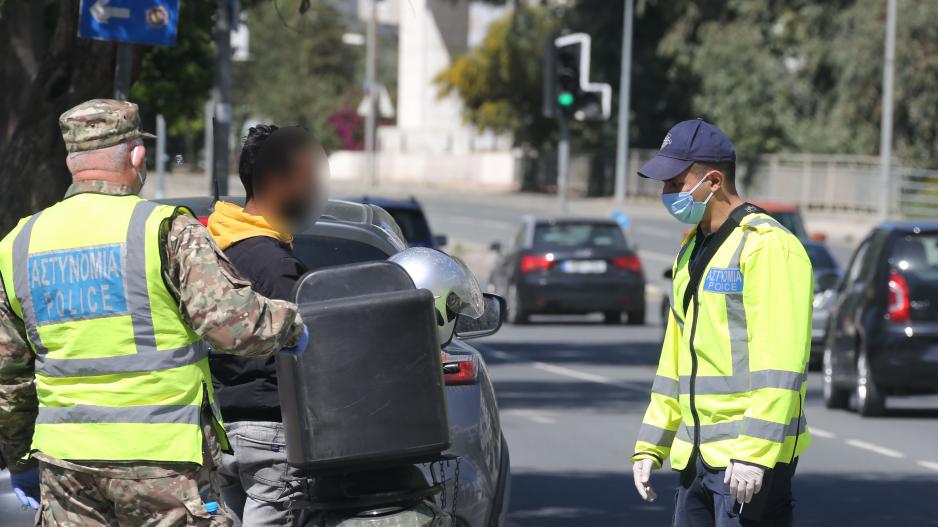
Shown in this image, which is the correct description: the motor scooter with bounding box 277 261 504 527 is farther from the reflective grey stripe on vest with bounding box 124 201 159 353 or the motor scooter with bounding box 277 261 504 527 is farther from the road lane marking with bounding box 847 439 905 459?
the road lane marking with bounding box 847 439 905 459

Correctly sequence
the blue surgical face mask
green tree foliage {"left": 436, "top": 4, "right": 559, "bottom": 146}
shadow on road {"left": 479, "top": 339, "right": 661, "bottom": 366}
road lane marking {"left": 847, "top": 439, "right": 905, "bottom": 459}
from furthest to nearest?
green tree foliage {"left": 436, "top": 4, "right": 559, "bottom": 146} → shadow on road {"left": 479, "top": 339, "right": 661, "bottom": 366} → road lane marking {"left": 847, "top": 439, "right": 905, "bottom": 459} → the blue surgical face mask

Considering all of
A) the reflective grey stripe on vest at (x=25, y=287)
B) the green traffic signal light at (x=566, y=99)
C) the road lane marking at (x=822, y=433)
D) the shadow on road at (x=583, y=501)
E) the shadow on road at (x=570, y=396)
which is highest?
the green traffic signal light at (x=566, y=99)

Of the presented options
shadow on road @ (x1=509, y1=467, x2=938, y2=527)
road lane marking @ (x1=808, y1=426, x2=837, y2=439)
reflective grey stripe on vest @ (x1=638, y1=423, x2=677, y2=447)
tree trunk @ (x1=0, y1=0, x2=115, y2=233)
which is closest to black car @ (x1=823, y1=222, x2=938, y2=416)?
road lane marking @ (x1=808, y1=426, x2=837, y2=439)

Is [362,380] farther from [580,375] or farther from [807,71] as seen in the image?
[807,71]

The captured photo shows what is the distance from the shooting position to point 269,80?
78.7 meters

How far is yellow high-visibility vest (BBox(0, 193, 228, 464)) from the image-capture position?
175 inches

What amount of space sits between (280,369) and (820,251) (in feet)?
62.4

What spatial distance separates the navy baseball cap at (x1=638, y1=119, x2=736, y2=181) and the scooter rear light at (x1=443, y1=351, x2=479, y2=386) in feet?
4.45

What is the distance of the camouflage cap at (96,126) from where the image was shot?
4.53m

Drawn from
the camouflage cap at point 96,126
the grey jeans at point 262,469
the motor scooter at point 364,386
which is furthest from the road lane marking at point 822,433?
the camouflage cap at point 96,126

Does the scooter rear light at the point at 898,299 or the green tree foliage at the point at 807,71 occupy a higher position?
the green tree foliage at the point at 807,71

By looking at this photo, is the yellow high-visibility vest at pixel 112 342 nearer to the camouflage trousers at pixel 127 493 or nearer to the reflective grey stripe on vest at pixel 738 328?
the camouflage trousers at pixel 127 493

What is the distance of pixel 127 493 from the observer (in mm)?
4484

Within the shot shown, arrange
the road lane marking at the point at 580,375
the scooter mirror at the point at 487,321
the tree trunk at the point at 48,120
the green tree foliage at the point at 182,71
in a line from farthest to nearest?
the road lane marking at the point at 580,375 → the green tree foliage at the point at 182,71 → the tree trunk at the point at 48,120 → the scooter mirror at the point at 487,321
